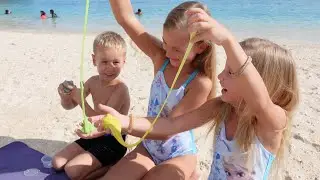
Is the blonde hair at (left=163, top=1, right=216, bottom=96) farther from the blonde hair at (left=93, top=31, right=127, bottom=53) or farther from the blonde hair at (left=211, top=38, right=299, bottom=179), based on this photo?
the blonde hair at (left=93, top=31, right=127, bottom=53)

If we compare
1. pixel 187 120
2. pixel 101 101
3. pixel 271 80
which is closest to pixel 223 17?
pixel 101 101

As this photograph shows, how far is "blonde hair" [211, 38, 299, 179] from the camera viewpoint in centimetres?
192

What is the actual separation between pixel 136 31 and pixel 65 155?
40.8 inches

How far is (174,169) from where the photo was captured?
246cm

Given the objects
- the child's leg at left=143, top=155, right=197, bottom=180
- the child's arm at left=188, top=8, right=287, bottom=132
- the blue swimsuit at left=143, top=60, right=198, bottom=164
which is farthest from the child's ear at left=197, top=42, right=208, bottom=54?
the child's leg at left=143, top=155, right=197, bottom=180

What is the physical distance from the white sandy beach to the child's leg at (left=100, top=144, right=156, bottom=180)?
2.17 feet

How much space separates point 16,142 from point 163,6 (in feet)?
43.4

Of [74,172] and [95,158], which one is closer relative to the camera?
[74,172]

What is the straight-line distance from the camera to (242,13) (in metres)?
13.5

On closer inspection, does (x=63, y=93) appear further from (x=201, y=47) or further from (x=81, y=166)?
(x=201, y=47)

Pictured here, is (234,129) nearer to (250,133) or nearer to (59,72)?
(250,133)

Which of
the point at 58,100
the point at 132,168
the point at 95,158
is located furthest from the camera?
the point at 58,100

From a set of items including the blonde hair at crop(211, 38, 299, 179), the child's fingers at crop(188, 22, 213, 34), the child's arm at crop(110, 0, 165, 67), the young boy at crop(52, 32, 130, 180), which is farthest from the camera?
the young boy at crop(52, 32, 130, 180)

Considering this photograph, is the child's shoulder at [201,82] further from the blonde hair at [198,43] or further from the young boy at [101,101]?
the young boy at [101,101]
